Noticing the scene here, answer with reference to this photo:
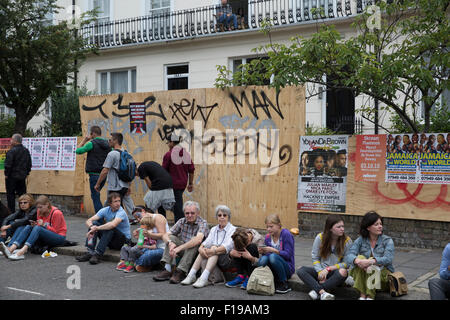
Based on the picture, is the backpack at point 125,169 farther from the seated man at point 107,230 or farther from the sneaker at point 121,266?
the sneaker at point 121,266

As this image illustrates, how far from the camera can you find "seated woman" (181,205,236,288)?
7213 mm

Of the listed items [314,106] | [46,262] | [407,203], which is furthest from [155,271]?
[314,106]

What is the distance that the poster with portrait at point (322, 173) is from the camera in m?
9.65

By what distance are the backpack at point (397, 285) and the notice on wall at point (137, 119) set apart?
718 centimetres

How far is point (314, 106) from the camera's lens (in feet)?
55.8

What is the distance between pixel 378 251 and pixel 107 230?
13.7 ft

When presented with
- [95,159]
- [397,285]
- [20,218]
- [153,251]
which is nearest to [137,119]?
[95,159]

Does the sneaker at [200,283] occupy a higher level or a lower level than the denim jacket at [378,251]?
lower

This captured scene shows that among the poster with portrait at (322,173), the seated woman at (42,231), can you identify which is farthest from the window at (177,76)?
the seated woman at (42,231)

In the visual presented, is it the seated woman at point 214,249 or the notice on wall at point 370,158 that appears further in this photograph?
the notice on wall at point 370,158

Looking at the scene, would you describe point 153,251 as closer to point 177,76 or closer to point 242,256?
point 242,256

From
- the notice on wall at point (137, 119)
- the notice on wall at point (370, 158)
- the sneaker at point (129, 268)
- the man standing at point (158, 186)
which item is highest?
the notice on wall at point (137, 119)

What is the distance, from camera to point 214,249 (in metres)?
7.24
